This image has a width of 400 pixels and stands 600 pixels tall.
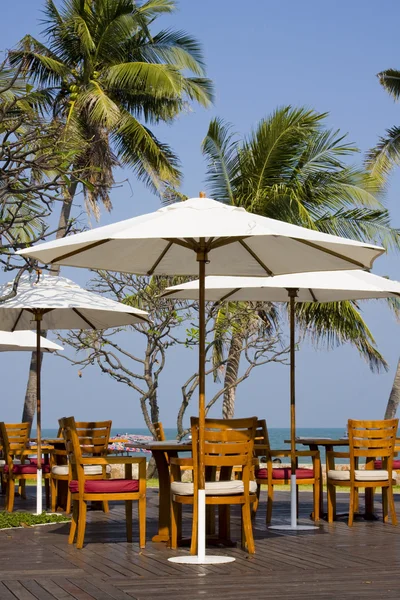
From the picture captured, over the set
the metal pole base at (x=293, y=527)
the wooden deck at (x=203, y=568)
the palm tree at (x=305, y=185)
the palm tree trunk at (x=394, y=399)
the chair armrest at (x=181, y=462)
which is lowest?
the wooden deck at (x=203, y=568)

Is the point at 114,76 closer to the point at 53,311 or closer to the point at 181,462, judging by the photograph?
the point at 53,311

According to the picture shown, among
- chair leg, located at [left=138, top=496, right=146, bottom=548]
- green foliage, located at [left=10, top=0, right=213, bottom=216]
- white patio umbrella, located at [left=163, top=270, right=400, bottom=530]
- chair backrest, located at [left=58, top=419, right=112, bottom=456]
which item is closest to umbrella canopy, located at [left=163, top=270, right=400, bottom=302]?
white patio umbrella, located at [left=163, top=270, right=400, bottom=530]

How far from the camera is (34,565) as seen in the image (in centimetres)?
688

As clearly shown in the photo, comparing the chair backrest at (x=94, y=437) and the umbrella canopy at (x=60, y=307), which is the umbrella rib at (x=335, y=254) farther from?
the chair backrest at (x=94, y=437)

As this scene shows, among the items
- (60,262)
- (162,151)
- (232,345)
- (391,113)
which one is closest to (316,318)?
(232,345)

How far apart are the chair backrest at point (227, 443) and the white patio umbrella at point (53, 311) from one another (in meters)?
2.79

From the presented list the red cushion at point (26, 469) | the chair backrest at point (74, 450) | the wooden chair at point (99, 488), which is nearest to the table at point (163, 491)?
the wooden chair at point (99, 488)

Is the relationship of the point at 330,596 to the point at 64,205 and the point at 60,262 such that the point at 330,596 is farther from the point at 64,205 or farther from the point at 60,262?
the point at 64,205

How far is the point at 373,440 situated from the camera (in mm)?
9023

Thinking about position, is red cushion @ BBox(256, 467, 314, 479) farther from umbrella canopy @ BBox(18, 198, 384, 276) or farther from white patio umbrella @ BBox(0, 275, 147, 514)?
white patio umbrella @ BBox(0, 275, 147, 514)

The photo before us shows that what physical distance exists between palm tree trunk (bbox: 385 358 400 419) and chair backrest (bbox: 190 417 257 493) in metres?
17.4

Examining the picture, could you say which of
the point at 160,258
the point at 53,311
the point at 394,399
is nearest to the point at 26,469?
the point at 53,311

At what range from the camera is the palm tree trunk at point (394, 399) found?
2422cm

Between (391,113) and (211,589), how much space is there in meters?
23.5
